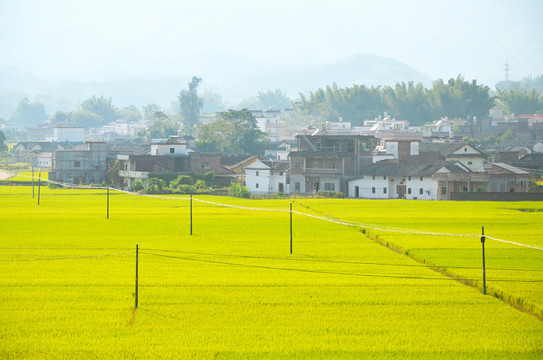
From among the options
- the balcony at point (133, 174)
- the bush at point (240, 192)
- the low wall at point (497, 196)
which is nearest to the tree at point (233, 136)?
the balcony at point (133, 174)

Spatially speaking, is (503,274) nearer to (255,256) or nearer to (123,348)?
(255,256)

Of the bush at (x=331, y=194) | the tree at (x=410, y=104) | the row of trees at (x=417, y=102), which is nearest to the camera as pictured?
the bush at (x=331, y=194)

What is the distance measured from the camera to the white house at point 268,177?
251 ft

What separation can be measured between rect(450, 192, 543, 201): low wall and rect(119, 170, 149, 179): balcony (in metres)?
29.8

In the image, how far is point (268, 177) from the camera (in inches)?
3041

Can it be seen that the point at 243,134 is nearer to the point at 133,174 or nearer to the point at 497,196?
the point at 133,174

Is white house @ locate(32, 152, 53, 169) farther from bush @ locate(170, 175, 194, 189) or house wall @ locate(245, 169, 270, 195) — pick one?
house wall @ locate(245, 169, 270, 195)

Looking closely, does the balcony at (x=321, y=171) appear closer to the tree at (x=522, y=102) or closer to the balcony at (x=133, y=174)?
the balcony at (x=133, y=174)

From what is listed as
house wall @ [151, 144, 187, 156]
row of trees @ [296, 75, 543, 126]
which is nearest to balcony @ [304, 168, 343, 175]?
house wall @ [151, 144, 187, 156]

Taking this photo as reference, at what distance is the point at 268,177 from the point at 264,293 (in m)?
56.5

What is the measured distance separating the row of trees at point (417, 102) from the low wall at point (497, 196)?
4032 inches

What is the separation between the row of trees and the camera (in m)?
162

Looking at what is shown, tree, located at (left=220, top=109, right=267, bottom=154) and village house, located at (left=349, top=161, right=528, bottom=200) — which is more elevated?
tree, located at (left=220, top=109, right=267, bottom=154)

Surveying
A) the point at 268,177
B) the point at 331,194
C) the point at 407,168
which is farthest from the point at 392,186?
the point at 268,177
